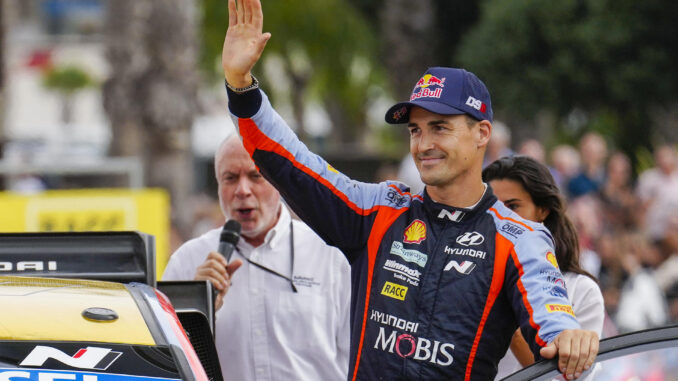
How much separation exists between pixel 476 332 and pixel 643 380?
18.9 inches

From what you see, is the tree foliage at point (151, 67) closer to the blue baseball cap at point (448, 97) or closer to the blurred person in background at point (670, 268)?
the blurred person in background at point (670, 268)

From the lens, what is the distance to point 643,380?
3.16 m

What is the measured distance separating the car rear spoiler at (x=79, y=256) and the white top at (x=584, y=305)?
4.12ft

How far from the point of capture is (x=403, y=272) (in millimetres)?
3477

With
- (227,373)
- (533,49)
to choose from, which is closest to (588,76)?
(533,49)

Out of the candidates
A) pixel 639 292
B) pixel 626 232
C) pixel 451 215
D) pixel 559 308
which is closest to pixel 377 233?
pixel 451 215

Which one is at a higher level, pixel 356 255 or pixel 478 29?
pixel 478 29

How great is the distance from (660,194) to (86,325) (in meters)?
9.55

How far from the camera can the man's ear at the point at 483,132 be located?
3.61m

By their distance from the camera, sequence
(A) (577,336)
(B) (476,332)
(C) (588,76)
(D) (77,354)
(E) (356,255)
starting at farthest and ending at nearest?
1. (C) (588,76)
2. (E) (356,255)
3. (B) (476,332)
4. (A) (577,336)
5. (D) (77,354)

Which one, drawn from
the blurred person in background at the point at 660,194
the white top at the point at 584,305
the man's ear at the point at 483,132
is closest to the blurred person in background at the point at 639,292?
the blurred person in background at the point at 660,194

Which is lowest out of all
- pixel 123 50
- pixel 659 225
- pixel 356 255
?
pixel 659 225

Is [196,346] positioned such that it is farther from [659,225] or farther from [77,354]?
[659,225]

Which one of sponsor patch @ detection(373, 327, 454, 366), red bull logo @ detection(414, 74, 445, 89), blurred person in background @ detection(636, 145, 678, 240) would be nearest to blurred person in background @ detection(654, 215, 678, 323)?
blurred person in background @ detection(636, 145, 678, 240)
